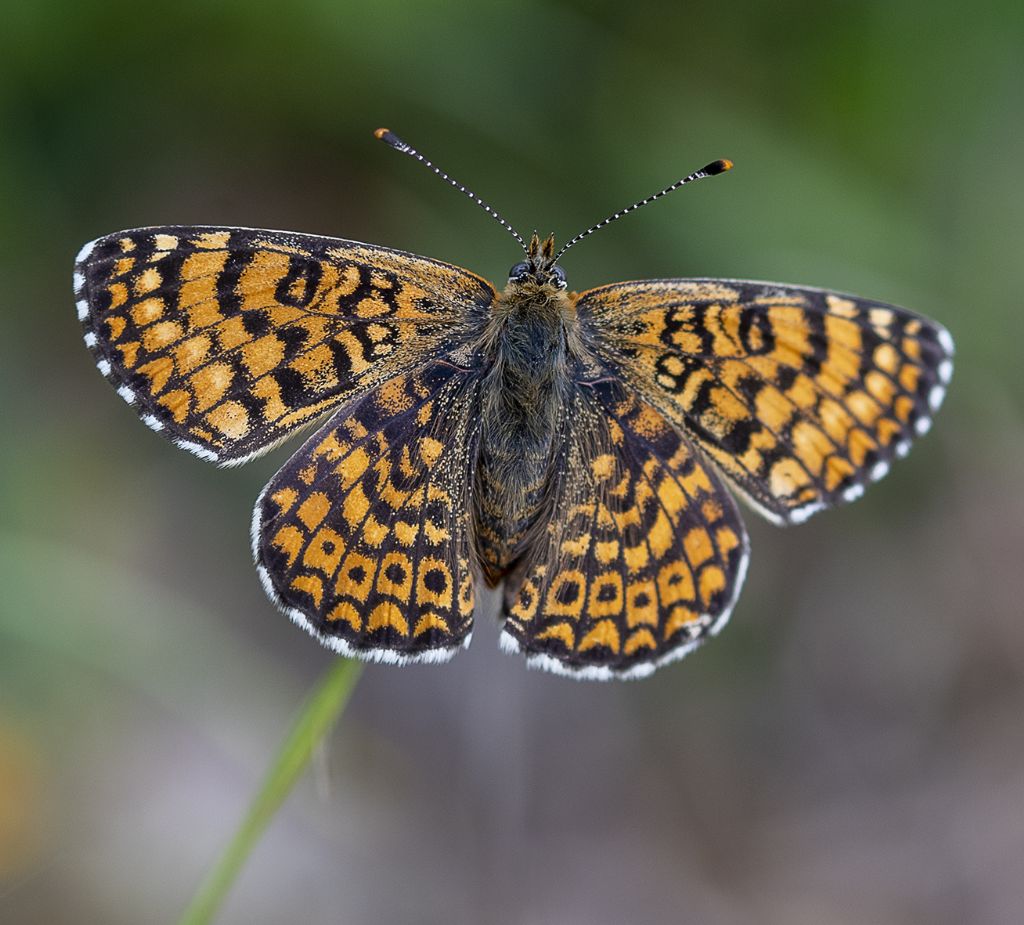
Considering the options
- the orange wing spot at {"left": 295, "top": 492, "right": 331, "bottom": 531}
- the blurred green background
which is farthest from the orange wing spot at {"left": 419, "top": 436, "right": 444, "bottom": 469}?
the blurred green background

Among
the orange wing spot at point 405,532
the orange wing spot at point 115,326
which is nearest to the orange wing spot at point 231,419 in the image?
the orange wing spot at point 115,326

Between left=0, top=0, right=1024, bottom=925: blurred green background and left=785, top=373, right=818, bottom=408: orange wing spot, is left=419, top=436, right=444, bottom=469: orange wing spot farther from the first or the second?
left=0, top=0, right=1024, bottom=925: blurred green background

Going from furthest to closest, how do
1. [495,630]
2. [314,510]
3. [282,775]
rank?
[495,630]
[314,510]
[282,775]

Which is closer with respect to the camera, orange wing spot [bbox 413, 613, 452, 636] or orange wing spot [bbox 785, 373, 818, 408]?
orange wing spot [bbox 413, 613, 452, 636]

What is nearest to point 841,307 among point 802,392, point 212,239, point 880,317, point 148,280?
point 880,317

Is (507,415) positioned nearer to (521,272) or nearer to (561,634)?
(521,272)

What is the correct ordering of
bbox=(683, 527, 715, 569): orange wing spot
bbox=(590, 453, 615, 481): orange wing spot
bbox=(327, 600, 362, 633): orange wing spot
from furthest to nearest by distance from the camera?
bbox=(590, 453, 615, 481): orange wing spot < bbox=(683, 527, 715, 569): orange wing spot < bbox=(327, 600, 362, 633): orange wing spot
